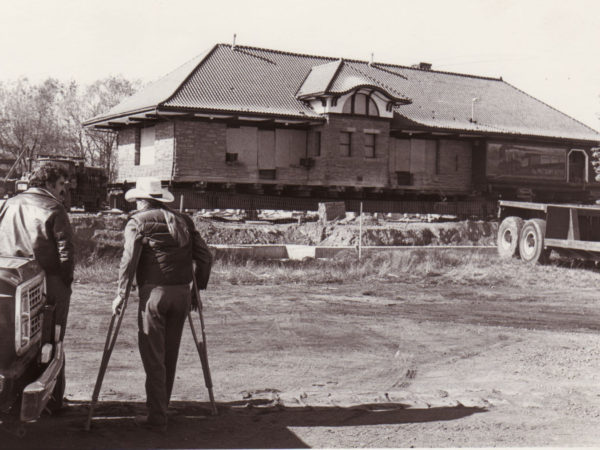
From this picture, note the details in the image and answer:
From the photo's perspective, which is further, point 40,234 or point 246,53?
point 246,53

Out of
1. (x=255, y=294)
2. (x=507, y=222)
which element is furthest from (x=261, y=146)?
(x=255, y=294)

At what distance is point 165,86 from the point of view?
36.1m

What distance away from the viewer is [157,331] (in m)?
6.65

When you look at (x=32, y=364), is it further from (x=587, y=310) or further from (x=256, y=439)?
(x=587, y=310)

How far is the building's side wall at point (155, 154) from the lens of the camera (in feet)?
110

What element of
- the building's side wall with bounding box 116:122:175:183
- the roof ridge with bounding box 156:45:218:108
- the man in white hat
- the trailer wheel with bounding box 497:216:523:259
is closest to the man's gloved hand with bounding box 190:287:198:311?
the man in white hat

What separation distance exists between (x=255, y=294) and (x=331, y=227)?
41.0 feet

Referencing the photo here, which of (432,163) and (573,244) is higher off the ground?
(432,163)

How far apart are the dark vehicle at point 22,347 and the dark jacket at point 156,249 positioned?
870 millimetres

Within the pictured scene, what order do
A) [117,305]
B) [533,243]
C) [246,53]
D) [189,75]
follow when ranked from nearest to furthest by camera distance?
[117,305], [533,243], [189,75], [246,53]

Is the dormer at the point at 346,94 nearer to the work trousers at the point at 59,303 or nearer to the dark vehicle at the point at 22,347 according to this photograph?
the work trousers at the point at 59,303

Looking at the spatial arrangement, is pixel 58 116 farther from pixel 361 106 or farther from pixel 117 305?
pixel 117 305

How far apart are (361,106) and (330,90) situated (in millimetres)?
2107

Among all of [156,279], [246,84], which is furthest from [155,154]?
[156,279]
